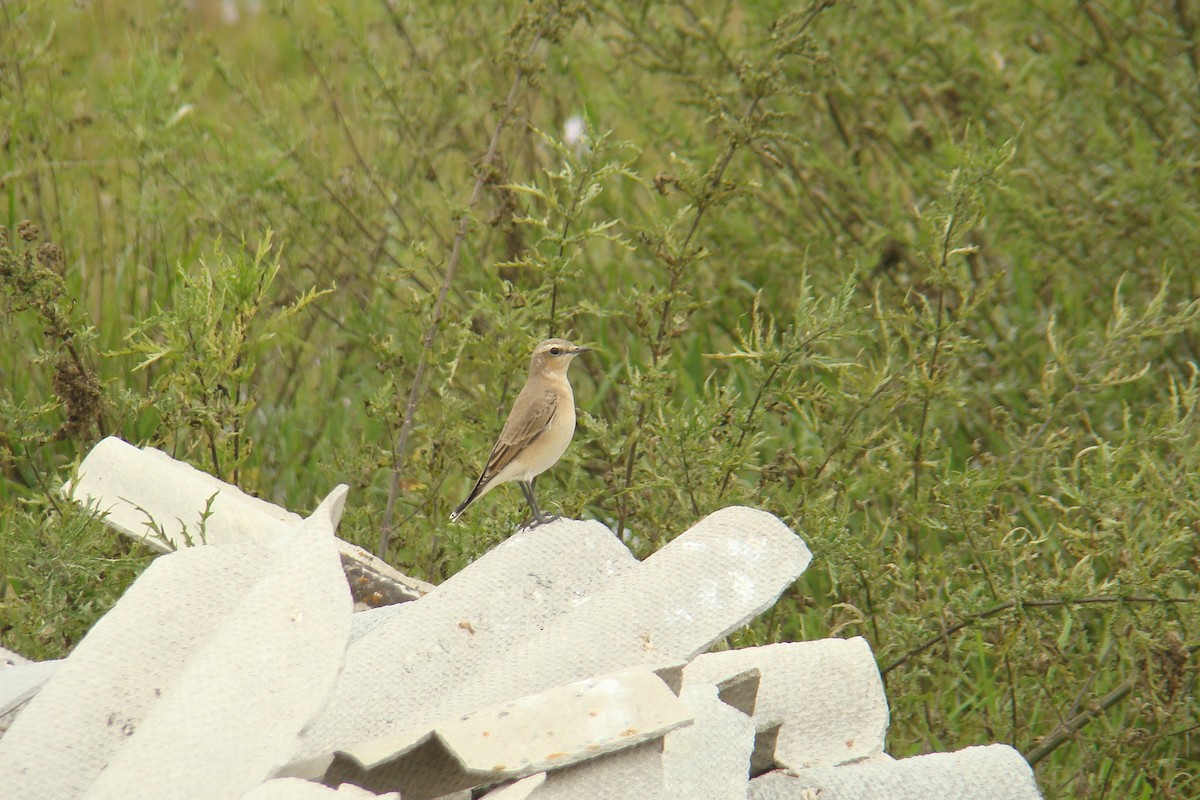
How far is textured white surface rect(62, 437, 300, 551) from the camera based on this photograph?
3658mm

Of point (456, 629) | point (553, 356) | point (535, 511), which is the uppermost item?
point (456, 629)

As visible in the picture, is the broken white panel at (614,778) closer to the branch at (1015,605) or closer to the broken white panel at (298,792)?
the broken white panel at (298,792)

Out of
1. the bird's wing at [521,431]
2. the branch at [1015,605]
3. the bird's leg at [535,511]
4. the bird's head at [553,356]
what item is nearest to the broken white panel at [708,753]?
the branch at [1015,605]

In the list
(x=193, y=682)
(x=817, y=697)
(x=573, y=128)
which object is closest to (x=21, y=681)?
(x=193, y=682)

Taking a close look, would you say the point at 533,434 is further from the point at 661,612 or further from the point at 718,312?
the point at 718,312

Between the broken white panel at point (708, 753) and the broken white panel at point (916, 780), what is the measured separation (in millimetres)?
199

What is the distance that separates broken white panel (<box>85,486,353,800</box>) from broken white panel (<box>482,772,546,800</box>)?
14.0 inches

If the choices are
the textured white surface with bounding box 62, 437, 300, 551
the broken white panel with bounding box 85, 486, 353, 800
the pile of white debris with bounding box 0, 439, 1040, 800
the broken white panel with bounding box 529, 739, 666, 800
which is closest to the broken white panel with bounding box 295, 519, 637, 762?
the pile of white debris with bounding box 0, 439, 1040, 800

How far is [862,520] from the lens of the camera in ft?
18.6

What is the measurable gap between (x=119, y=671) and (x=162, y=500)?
3.52 ft

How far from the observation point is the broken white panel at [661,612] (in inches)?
109

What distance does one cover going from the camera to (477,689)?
2742mm

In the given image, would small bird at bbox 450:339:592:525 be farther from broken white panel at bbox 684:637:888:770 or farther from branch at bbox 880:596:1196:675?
→ broken white panel at bbox 684:637:888:770

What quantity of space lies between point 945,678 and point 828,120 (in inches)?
146
